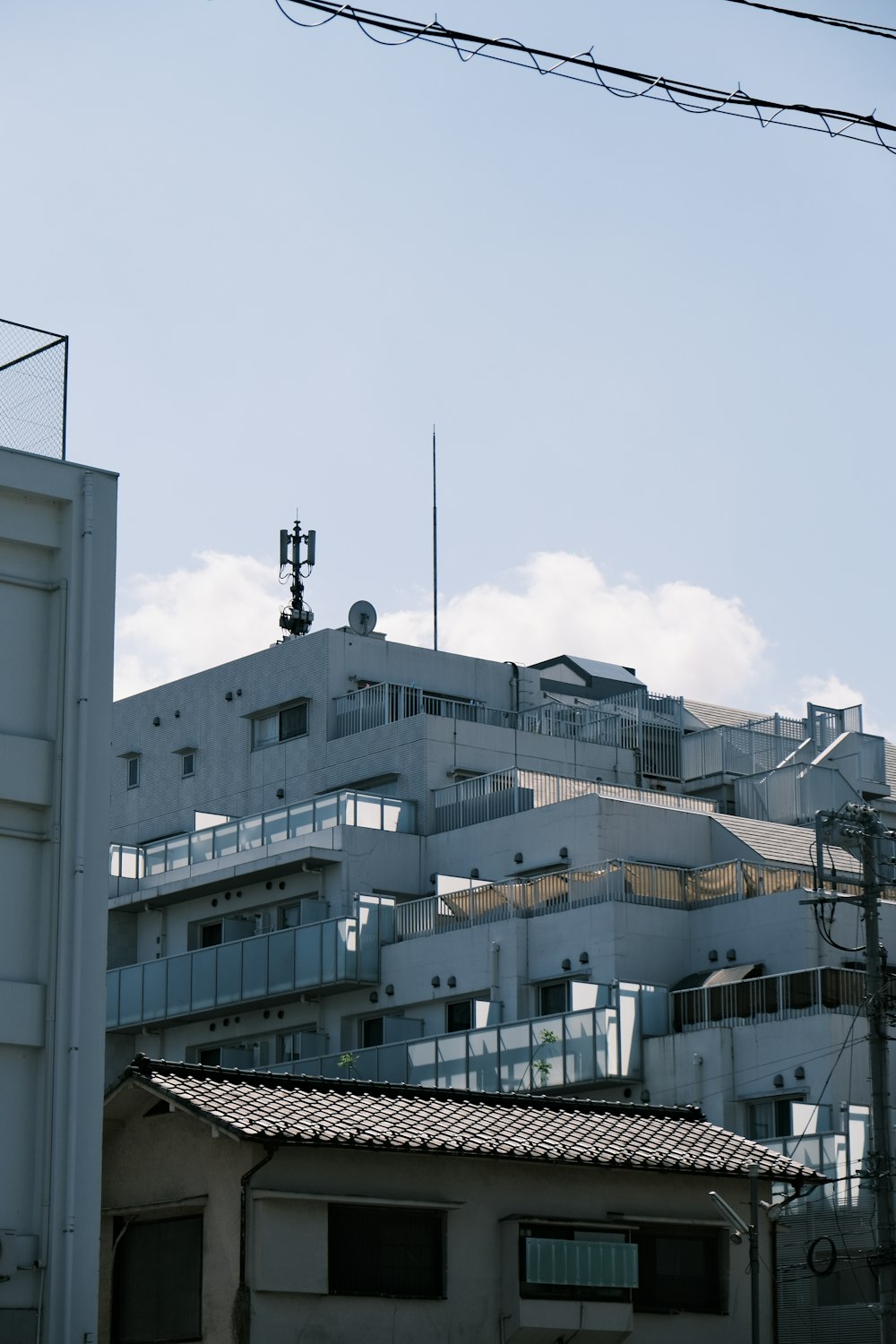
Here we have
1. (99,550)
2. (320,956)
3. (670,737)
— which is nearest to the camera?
(99,550)

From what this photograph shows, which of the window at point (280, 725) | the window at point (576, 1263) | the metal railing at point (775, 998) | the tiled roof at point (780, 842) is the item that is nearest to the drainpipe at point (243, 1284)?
the window at point (576, 1263)

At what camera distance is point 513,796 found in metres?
49.7

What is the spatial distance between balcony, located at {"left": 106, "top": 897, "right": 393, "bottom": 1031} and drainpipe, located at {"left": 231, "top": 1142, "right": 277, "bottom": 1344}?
917 inches

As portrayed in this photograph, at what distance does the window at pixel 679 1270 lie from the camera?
2617 centimetres

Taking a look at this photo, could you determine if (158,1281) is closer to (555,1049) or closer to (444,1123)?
(444,1123)

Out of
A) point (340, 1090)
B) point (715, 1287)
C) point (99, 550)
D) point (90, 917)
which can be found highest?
point (99, 550)

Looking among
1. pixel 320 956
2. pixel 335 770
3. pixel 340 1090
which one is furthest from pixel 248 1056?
pixel 340 1090

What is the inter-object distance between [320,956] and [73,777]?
25592 mm

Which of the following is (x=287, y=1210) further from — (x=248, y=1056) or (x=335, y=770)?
(x=335, y=770)

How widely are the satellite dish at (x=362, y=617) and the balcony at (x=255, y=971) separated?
442 inches

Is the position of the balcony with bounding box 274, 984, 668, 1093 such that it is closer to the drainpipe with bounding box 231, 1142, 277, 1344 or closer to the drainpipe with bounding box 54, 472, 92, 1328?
the drainpipe with bounding box 231, 1142, 277, 1344

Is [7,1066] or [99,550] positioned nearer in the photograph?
[7,1066]

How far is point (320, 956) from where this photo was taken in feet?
155

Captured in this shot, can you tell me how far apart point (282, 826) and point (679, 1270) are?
2604cm
